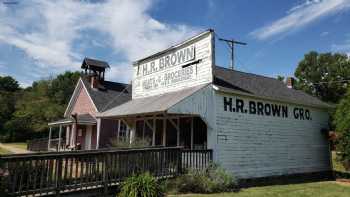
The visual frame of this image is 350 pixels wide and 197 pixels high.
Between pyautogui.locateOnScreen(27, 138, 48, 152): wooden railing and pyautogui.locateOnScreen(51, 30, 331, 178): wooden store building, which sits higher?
pyautogui.locateOnScreen(51, 30, 331, 178): wooden store building

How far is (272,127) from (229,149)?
3166 mm

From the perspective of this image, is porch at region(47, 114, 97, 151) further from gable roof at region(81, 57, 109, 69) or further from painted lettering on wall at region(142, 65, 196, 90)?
painted lettering on wall at region(142, 65, 196, 90)

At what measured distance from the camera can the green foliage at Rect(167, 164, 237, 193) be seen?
32.4ft

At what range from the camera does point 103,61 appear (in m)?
27.9

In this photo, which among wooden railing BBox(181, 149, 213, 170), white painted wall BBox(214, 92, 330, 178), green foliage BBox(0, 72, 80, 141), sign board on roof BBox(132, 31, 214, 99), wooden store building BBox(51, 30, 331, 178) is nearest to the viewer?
wooden railing BBox(181, 149, 213, 170)

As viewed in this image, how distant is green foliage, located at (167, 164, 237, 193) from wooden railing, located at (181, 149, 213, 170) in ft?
0.98

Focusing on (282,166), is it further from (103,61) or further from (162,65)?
(103,61)

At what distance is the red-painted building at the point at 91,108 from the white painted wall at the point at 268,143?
11382mm

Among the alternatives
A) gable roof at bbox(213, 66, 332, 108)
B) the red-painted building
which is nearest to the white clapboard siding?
gable roof at bbox(213, 66, 332, 108)

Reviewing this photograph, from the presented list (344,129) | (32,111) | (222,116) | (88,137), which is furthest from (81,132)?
(344,129)

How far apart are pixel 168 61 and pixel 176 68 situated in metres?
0.88

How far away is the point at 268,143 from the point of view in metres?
13.7

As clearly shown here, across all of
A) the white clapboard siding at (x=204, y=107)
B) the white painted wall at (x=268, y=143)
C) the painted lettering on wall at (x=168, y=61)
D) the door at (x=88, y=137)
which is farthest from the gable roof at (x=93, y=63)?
the white painted wall at (x=268, y=143)

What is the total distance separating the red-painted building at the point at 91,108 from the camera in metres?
22.3
